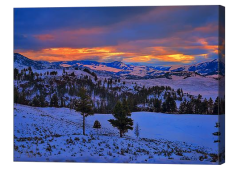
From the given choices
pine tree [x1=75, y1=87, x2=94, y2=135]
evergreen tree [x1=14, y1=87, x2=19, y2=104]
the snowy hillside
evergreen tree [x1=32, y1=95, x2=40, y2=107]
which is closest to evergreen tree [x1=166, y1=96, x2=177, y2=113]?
the snowy hillside

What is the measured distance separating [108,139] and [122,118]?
35.3 inches

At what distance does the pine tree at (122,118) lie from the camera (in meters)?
9.70

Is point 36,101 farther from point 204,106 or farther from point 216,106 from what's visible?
point 216,106

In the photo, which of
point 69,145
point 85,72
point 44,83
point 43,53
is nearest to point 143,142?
point 69,145

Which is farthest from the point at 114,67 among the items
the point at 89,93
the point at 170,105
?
the point at 170,105

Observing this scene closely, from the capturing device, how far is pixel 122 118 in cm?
969

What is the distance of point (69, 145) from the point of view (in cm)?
962

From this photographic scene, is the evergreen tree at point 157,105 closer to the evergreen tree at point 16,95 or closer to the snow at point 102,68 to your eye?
the snow at point 102,68

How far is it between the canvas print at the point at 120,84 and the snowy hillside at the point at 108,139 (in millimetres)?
34

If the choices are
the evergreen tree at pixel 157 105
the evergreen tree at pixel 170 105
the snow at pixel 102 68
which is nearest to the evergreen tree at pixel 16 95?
the snow at pixel 102 68

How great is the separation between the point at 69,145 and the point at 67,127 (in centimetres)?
69

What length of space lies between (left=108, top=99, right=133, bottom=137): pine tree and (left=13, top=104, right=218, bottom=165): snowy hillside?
7.9 inches

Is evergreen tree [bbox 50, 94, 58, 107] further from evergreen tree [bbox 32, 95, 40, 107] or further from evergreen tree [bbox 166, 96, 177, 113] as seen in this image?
evergreen tree [bbox 166, 96, 177, 113]

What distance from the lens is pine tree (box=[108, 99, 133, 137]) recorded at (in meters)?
9.70
